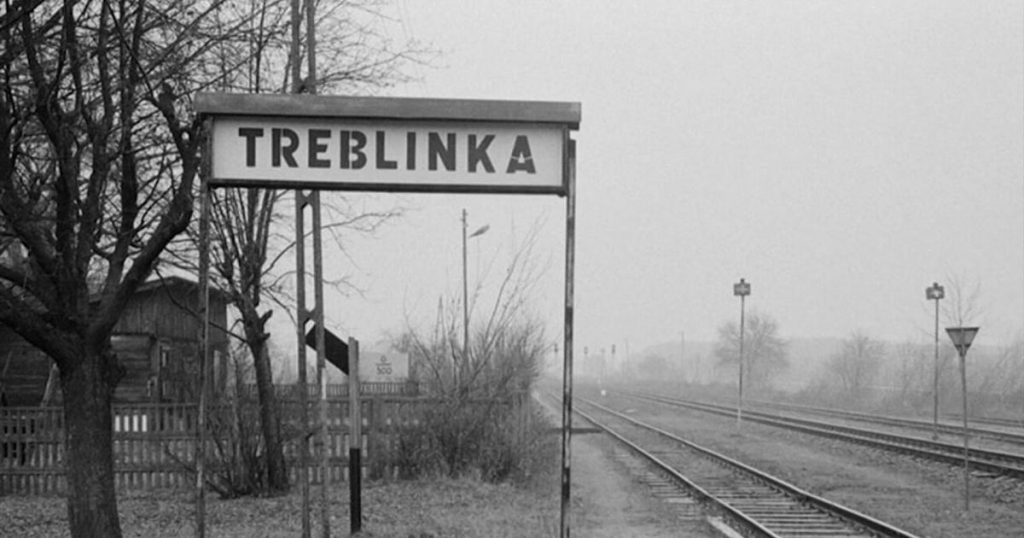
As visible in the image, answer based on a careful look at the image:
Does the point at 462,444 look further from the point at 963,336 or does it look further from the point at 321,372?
the point at 963,336

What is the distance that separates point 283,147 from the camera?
6961mm

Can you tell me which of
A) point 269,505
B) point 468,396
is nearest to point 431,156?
point 269,505

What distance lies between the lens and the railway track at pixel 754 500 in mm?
13812

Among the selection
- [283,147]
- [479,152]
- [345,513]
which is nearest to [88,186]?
[283,147]

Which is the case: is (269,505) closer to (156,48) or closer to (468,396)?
(468,396)

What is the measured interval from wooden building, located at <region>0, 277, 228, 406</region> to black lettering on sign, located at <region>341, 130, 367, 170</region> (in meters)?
19.9

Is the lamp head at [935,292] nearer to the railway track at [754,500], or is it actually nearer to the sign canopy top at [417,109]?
the railway track at [754,500]

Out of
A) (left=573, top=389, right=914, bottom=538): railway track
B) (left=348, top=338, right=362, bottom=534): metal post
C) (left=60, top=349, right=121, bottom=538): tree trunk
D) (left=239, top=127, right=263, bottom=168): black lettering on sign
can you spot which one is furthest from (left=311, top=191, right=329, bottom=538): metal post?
(left=573, top=389, right=914, bottom=538): railway track

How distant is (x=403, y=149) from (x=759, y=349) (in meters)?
90.5

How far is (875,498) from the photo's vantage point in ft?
58.2

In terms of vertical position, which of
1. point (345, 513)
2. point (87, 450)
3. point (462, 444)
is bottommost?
point (345, 513)

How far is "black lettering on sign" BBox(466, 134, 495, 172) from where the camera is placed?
22.7 ft

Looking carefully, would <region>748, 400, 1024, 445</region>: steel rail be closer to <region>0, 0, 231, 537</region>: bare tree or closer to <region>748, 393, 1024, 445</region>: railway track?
<region>748, 393, 1024, 445</region>: railway track

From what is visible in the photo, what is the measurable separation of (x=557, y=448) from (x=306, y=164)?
1687 cm
